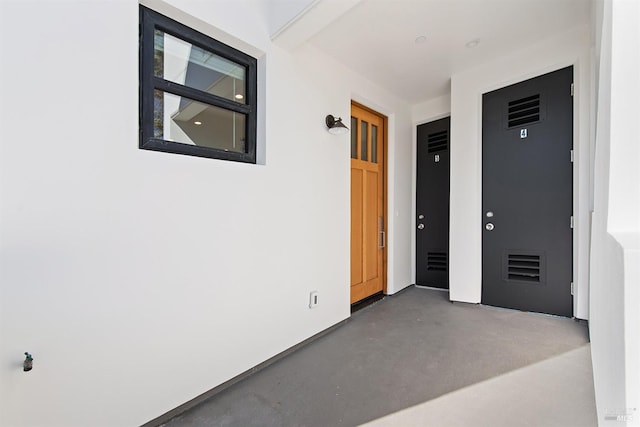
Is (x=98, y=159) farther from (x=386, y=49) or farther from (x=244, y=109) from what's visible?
(x=386, y=49)

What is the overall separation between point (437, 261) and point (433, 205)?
819 mm

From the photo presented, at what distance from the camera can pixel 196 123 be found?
1.96 m

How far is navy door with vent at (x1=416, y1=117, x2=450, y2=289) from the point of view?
4195 millimetres

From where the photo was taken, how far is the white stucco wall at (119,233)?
1.25m

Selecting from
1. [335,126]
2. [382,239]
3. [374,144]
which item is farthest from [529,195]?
[335,126]

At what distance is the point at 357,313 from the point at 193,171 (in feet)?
7.84

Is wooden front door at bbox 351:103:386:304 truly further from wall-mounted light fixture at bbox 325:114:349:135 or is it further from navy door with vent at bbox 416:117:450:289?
navy door with vent at bbox 416:117:450:289

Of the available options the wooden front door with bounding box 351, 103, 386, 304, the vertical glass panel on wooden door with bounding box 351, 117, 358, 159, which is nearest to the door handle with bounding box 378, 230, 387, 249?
the wooden front door with bounding box 351, 103, 386, 304

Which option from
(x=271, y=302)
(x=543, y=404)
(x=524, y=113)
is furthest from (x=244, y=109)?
(x=524, y=113)

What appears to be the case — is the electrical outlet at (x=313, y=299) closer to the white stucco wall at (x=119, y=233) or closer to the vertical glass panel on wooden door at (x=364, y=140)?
the white stucco wall at (x=119, y=233)

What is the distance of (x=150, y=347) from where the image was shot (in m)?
1.62

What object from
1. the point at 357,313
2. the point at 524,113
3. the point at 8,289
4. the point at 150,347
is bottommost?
the point at 357,313

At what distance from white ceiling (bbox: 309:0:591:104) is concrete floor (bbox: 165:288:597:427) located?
2688 mm

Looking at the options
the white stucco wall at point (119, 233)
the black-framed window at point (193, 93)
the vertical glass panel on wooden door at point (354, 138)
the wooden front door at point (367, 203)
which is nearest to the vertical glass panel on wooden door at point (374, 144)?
the wooden front door at point (367, 203)
